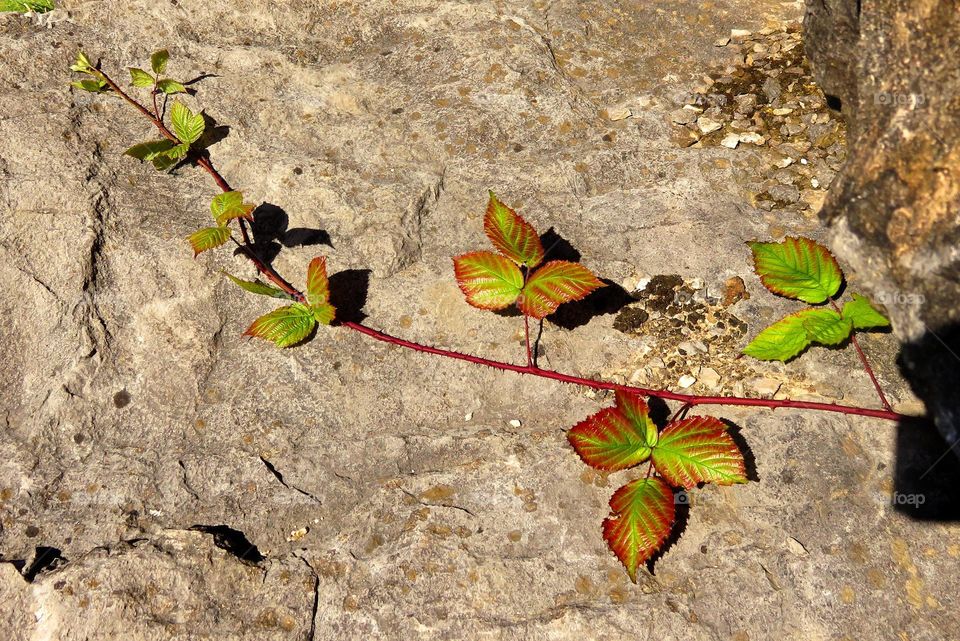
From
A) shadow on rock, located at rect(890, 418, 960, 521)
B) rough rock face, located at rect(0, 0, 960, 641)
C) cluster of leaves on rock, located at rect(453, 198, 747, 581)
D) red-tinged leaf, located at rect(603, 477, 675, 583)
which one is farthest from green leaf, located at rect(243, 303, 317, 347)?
shadow on rock, located at rect(890, 418, 960, 521)

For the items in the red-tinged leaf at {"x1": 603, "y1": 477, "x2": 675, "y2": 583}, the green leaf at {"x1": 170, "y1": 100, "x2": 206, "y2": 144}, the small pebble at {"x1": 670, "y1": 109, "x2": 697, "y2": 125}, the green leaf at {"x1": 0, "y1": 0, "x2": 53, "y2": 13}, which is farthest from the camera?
the green leaf at {"x1": 0, "y1": 0, "x2": 53, "y2": 13}

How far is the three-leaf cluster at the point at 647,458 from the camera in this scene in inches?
84.6

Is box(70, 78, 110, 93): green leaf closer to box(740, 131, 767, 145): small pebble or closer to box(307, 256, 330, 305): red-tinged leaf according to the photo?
box(307, 256, 330, 305): red-tinged leaf

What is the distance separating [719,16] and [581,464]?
2.31 metres

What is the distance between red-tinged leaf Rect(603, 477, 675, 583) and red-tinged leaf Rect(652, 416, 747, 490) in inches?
2.8

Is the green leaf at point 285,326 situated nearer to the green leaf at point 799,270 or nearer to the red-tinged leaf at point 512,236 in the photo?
the red-tinged leaf at point 512,236

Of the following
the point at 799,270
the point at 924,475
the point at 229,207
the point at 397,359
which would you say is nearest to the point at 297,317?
the point at 397,359

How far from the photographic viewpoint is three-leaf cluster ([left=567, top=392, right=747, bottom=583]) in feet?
7.05

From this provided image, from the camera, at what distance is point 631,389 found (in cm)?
255

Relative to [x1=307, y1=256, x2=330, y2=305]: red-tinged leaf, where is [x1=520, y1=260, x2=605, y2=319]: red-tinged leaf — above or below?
above

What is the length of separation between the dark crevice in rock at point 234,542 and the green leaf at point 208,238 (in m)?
0.94

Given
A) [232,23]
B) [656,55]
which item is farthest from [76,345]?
[656,55]

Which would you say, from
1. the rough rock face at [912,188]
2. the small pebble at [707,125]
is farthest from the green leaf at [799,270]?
the small pebble at [707,125]

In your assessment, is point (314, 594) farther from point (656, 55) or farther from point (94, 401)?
point (656, 55)
